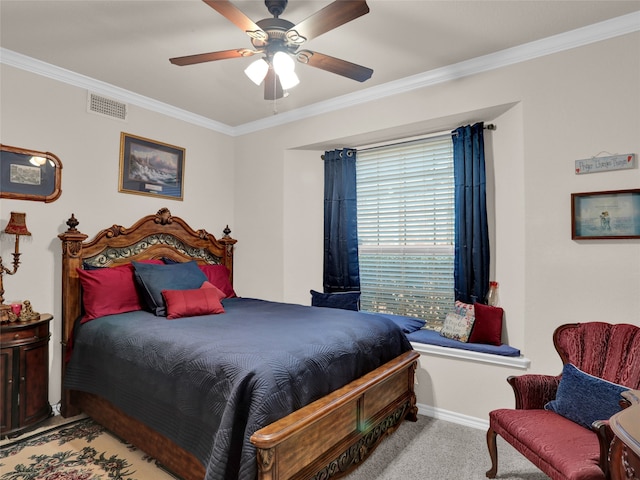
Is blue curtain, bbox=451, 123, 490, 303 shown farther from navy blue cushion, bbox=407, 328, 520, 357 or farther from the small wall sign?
the small wall sign

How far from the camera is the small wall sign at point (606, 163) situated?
7.55 ft

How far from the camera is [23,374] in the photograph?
2545 mm

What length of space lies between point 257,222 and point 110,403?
2.30m

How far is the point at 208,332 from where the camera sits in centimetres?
223

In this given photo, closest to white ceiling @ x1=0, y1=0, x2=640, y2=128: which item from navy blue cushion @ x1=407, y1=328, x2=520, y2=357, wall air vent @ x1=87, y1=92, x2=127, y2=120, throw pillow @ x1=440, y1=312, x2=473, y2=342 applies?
wall air vent @ x1=87, y1=92, x2=127, y2=120

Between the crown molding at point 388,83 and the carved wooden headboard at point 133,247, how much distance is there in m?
1.11

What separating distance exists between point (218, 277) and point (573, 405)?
3.03 meters

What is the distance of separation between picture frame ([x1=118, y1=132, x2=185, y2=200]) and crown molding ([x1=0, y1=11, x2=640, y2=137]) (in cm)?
36

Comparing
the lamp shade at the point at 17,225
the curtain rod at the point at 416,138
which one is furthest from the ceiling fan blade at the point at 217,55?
the curtain rod at the point at 416,138

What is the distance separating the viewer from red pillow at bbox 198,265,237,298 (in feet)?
12.3

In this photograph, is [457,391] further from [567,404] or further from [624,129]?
[624,129]

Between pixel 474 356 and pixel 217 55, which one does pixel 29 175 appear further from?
pixel 474 356

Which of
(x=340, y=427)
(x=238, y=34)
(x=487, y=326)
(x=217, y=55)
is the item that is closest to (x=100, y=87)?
(x=238, y=34)

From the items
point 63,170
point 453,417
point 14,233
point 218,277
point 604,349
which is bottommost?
point 453,417
